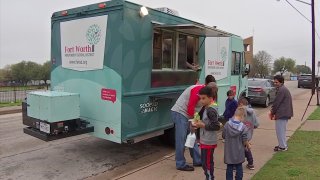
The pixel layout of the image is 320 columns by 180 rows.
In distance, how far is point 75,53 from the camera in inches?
284

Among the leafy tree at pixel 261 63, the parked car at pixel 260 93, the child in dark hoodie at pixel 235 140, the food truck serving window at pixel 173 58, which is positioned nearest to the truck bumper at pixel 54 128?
the food truck serving window at pixel 173 58

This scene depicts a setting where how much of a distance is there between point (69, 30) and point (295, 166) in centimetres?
516

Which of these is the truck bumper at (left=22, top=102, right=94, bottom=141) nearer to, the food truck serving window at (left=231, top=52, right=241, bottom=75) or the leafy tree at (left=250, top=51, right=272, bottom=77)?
the food truck serving window at (left=231, top=52, right=241, bottom=75)

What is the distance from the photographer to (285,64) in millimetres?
114375

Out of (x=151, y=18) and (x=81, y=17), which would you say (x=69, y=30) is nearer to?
(x=81, y=17)

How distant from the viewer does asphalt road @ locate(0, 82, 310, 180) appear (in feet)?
21.2

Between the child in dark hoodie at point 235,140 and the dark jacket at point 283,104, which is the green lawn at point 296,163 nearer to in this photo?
the dark jacket at point 283,104

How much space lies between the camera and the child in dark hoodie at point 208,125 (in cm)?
488

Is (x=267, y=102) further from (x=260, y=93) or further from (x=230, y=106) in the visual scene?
(x=230, y=106)

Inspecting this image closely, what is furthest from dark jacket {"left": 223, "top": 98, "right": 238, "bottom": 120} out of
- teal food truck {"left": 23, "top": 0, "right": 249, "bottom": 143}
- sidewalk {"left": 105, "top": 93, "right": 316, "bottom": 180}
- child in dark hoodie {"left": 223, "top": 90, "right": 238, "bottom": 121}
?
teal food truck {"left": 23, "top": 0, "right": 249, "bottom": 143}

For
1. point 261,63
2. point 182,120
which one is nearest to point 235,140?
point 182,120

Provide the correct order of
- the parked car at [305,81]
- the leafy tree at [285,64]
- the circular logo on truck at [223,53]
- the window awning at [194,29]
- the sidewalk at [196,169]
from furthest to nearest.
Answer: the leafy tree at [285,64] < the parked car at [305,81] < the circular logo on truck at [223,53] < the window awning at [194,29] < the sidewalk at [196,169]

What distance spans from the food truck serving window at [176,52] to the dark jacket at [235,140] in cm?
261

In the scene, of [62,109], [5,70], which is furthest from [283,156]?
[5,70]
